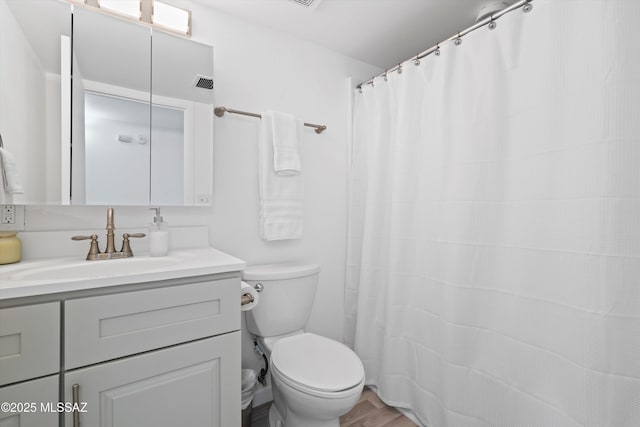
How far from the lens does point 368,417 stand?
1.56 m

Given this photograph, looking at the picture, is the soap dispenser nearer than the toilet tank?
Yes

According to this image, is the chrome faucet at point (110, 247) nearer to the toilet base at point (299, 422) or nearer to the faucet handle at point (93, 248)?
the faucet handle at point (93, 248)

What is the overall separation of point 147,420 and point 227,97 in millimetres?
1424

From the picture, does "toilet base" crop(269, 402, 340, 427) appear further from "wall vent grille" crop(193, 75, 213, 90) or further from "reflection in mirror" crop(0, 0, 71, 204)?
"wall vent grille" crop(193, 75, 213, 90)

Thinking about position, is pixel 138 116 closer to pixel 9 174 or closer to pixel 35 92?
pixel 35 92

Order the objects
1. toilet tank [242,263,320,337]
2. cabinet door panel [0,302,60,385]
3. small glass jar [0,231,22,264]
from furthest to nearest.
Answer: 1. toilet tank [242,263,320,337]
2. small glass jar [0,231,22,264]
3. cabinet door panel [0,302,60,385]

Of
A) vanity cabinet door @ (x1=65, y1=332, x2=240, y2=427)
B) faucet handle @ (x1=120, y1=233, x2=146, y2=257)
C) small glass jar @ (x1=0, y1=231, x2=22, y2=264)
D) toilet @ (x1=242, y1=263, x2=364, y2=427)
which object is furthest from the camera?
faucet handle @ (x1=120, y1=233, x2=146, y2=257)

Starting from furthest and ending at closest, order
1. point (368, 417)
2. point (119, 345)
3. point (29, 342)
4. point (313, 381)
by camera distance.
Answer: point (368, 417) < point (313, 381) < point (119, 345) < point (29, 342)

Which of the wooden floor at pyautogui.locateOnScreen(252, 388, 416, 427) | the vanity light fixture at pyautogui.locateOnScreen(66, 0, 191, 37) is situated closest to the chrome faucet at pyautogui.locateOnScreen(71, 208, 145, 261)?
the vanity light fixture at pyautogui.locateOnScreen(66, 0, 191, 37)

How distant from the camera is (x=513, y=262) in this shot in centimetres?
115

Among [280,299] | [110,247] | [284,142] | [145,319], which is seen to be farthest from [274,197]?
[145,319]

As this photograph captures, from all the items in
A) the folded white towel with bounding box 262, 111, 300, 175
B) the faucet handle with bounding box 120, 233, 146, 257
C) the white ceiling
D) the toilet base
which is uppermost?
the white ceiling

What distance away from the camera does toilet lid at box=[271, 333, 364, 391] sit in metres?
1.14

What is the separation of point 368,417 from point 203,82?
6.35 feet
